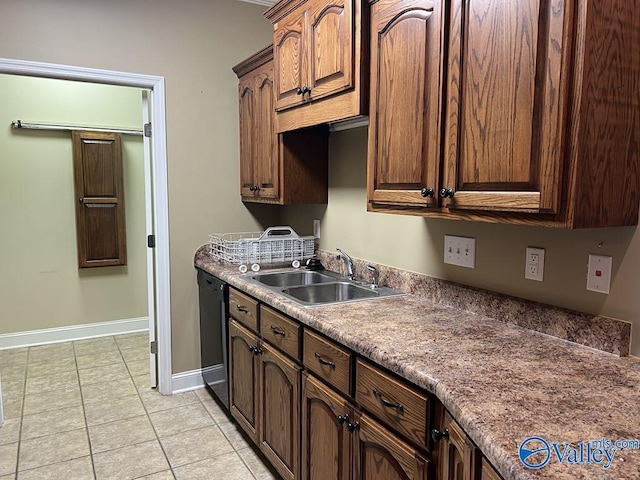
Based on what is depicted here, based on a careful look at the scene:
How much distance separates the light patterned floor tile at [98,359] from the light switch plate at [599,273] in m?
3.43

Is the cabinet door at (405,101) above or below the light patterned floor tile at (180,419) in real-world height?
above

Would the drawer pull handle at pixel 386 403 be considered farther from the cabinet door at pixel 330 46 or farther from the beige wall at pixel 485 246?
the cabinet door at pixel 330 46

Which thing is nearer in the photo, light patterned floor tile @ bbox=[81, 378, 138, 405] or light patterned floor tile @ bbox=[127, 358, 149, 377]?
light patterned floor tile @ bbox=[81, 378, 138, 405]

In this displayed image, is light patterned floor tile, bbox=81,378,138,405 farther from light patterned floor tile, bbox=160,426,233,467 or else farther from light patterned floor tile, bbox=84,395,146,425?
light patterned floor tile, bbox=160,426,233,467

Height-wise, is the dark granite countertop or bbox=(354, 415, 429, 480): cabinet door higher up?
the dark granite countertop

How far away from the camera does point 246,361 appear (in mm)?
2330

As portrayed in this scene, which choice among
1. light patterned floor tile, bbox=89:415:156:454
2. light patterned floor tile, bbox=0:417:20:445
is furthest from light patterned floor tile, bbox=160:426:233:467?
light patterned floor tile, bbox=0:417:20:445

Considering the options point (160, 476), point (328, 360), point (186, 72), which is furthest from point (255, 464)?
point (186, 72)

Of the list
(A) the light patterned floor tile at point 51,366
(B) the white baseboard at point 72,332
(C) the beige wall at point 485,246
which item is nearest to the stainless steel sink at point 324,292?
(C) the beige wall at point 485,246

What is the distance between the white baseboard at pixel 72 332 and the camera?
394cm

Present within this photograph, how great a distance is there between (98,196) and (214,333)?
2.07m

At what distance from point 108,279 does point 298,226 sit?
2193 millimetres

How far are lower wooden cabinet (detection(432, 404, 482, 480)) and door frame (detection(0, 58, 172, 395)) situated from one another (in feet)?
7.33

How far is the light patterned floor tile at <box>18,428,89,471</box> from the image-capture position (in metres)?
2.30
